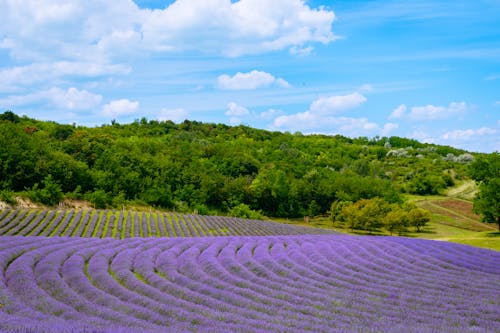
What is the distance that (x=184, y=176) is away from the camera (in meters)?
75.8

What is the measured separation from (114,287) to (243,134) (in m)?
128

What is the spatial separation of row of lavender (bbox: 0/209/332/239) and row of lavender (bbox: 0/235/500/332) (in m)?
13.1

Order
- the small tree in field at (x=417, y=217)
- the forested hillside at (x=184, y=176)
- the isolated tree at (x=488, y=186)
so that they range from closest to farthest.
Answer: the isolated tree at (x=488, y=186) → the small tree in field at (x=417, y=217) → the forested hillside at (x=184, y=176)

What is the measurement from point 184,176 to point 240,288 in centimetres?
6371

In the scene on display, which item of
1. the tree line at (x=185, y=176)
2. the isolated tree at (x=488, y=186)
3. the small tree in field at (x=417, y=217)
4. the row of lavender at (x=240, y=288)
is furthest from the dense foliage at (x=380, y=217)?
the row of lavender at (x=240, y=288)

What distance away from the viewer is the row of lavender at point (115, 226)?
33.3 metres

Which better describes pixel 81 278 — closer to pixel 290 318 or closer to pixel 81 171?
pixel 290 318

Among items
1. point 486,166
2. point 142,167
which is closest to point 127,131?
point 142,167

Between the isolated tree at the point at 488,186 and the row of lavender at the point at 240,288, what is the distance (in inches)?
1173

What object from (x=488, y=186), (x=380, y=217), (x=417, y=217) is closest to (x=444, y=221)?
(x=417, y=217)

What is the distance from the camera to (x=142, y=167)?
74.4m

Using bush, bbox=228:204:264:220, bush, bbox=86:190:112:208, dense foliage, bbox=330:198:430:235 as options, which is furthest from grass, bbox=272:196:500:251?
bush, bbox=86:190:112:208

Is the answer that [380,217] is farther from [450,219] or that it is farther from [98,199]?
[98,199]

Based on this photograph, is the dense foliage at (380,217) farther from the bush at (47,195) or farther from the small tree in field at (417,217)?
Result: the bush at (47,195)
